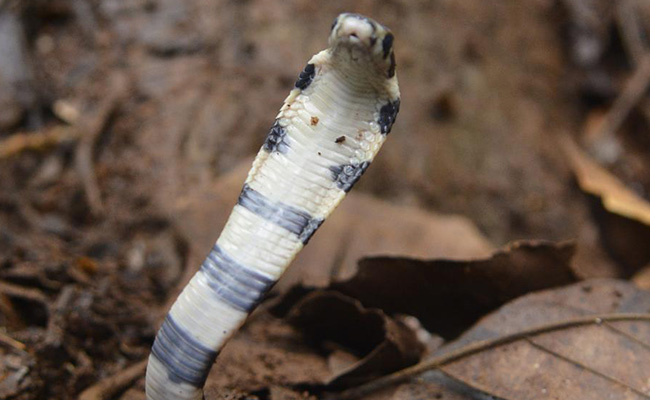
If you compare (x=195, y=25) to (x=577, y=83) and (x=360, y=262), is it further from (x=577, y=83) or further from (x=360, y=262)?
(x=577, y=83)

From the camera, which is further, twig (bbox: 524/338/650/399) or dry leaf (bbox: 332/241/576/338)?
dry leaf (bbox: 332/241/576/338)

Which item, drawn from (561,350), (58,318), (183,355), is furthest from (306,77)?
(58,318)

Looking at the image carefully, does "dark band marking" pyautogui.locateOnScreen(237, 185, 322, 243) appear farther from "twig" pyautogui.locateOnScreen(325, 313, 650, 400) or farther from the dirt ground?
"twig" pyautogui.locateOnScreen(325, 313, 650, 400)

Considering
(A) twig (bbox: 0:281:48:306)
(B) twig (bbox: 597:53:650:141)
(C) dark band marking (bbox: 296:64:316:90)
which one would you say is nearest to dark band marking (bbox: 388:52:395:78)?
(C) dark band marking (bbox: 296:64:316:90)

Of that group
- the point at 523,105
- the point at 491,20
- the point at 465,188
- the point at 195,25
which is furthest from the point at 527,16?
the point at 195,25

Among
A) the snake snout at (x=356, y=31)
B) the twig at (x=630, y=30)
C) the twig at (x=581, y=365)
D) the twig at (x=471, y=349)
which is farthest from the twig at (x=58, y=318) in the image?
the twig at (x=630, y=30)

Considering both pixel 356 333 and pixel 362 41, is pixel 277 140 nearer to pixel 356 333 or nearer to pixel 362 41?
pixel 362 41

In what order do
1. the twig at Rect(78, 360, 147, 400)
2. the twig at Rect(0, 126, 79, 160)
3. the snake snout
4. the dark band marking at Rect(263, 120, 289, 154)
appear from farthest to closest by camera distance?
1. the twig at Rect(0, 126, 79, 160)
2. the twig at Rect(78, 360, 147, 400)
3. the dark band marking at Rect(263, 120, 289, 154)
4. the snake snout
